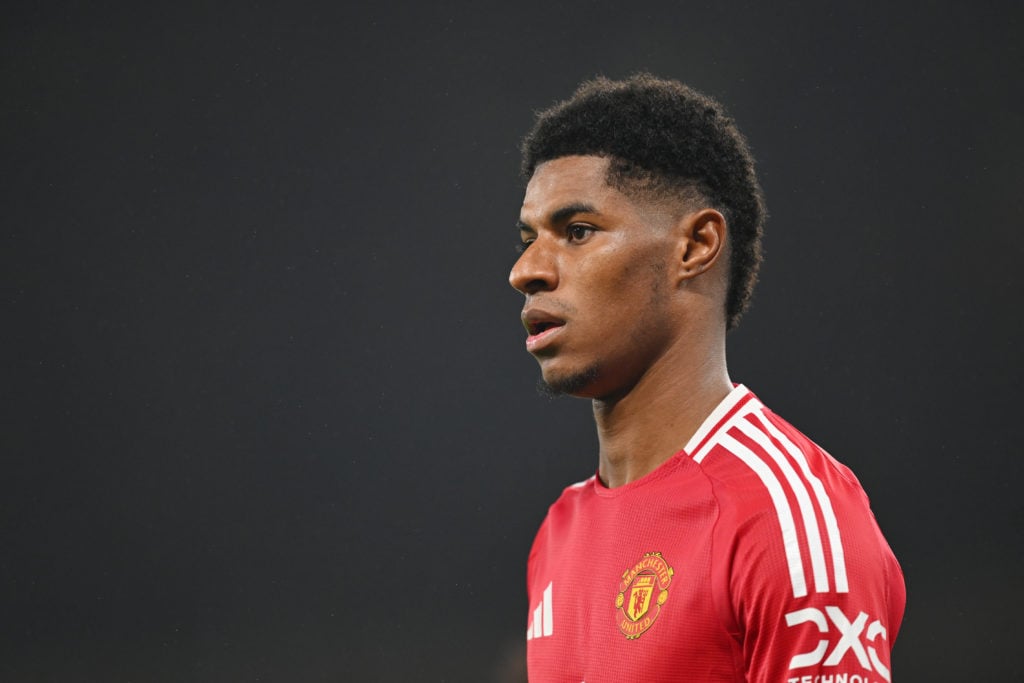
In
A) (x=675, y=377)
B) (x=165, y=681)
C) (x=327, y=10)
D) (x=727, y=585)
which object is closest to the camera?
(x=727, y=585)

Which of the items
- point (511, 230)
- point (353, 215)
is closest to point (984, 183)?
point (511, 230)

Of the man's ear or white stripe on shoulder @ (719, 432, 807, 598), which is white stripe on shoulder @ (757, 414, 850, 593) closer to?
white stripe on shoulder @ (719, 432, 807, 598)

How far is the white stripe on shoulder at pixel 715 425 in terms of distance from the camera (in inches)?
44.3

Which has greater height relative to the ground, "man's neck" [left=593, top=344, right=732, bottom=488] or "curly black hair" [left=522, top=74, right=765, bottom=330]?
"curly black hair" [left=522, top=74, right=765, bottom=330]

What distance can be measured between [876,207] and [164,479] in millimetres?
2045

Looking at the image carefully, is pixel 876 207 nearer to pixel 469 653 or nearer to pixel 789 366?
pixel 789 366

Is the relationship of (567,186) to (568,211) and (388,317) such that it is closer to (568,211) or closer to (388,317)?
(568,211)

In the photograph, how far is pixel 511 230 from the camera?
2.83 metres

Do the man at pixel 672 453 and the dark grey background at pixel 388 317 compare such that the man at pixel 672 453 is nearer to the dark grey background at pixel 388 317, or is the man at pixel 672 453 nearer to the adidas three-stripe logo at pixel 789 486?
the adidas three-stripe logo at pixel 789 486

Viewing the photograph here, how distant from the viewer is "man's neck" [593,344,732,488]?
117cm

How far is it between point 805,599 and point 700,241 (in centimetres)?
45

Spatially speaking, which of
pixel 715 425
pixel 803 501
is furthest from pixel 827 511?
pixel 715 425

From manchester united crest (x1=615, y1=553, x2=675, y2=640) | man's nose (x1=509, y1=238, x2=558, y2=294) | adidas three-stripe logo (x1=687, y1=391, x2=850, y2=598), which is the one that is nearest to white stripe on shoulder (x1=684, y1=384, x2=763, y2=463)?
adidas three-stripe logo (x1=687, y1=391, x2=850, y2=598)

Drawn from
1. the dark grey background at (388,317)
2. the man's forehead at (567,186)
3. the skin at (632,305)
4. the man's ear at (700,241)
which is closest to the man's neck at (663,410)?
the skin at (632,305)
